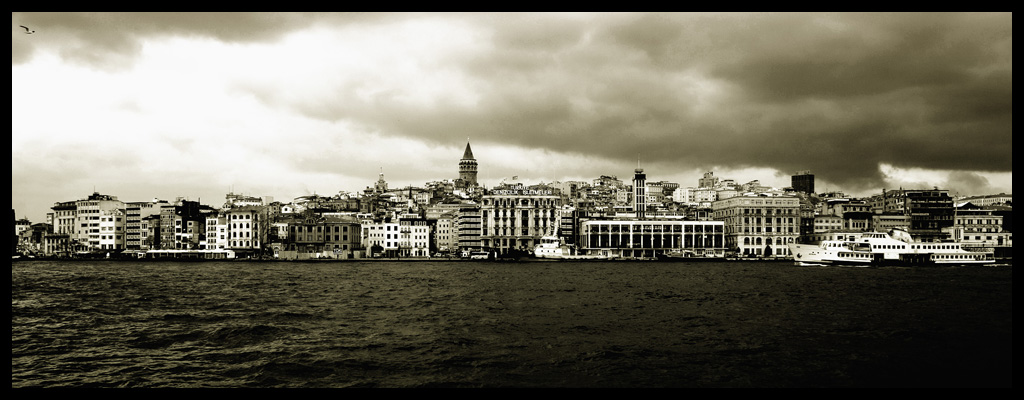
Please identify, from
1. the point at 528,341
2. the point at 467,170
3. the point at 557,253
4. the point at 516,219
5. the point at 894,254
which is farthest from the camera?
the point at 467,170

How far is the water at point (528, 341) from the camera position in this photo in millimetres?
6898

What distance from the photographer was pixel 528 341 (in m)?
15.0

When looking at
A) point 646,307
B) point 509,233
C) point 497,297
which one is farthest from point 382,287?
point 509,233

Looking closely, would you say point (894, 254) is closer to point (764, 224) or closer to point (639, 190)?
point (764, 224)

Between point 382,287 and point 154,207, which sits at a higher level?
point 154,207

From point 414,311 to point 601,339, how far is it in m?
8.09

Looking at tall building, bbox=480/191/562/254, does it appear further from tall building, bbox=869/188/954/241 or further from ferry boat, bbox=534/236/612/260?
tall building, bbox=869/188/954/241

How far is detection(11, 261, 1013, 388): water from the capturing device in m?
6.90

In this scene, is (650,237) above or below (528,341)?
above

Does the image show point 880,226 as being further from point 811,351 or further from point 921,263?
point 811,351

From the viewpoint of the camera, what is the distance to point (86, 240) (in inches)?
3482

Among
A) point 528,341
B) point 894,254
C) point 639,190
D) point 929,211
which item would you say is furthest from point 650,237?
point 528,341

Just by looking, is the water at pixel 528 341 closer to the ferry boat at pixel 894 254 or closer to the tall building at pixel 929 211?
the ferry boat at pixel 894 254

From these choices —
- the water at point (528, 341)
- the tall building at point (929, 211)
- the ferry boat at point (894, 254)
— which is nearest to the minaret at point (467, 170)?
the tall building at point (929, 211)
